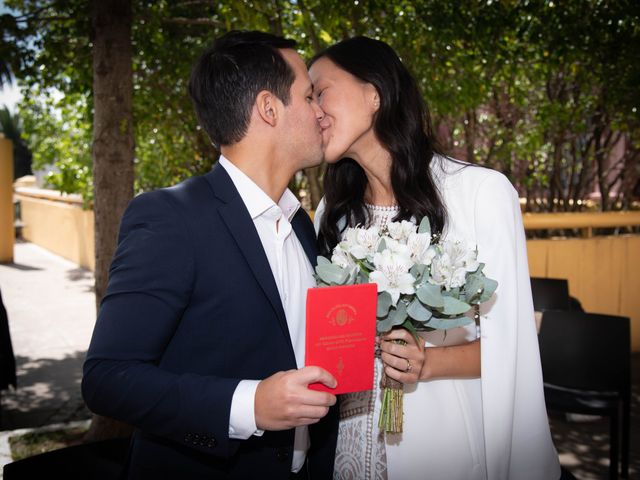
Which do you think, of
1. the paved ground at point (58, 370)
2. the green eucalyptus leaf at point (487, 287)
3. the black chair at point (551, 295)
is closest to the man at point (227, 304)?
the green eucalyptus leaf at point (487, 287)

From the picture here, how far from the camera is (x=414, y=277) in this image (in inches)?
76.0

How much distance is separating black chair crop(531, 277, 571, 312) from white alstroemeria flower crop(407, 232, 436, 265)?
4446mm

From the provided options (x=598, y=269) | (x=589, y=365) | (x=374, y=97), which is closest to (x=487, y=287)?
(x=374, y=97)

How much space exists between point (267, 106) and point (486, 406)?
131 cm

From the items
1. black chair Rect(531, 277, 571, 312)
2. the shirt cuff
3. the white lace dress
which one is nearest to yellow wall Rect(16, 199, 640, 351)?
black chair Rect(531, 277, 571, 312)

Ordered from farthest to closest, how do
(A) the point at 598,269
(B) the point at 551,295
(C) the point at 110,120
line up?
(A) the point at 598,269, (B) the point at 551,295, (C) the point at 110,120

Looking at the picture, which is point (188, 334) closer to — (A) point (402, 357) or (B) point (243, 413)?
(B) point (243, 413)

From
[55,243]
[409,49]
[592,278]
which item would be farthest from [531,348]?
[55,243]

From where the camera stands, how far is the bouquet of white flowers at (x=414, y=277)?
6.21 ft

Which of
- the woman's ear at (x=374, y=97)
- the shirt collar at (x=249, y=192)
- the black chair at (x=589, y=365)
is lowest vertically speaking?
the black chair at (x=589, y=365)

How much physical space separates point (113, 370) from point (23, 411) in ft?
16.6

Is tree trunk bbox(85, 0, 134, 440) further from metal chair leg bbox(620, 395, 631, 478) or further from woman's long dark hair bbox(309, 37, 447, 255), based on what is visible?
metal chair leg bbox(620, 395, 631, 478)

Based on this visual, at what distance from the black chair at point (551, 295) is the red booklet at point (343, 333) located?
4695 mm

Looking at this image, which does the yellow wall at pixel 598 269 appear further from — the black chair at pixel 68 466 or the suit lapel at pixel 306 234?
the black chair at pixel 68 466
